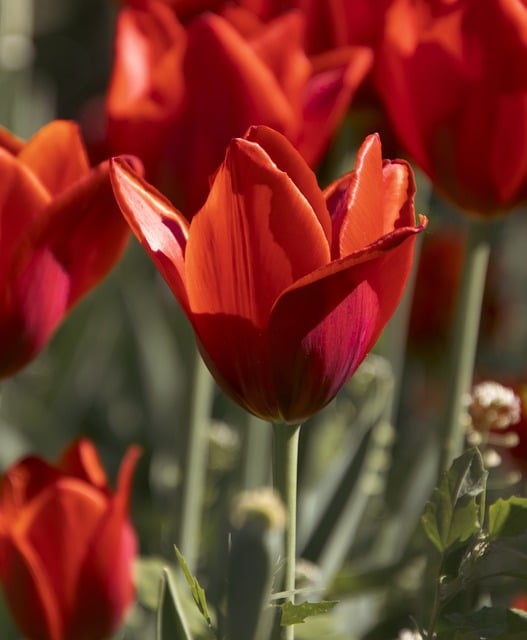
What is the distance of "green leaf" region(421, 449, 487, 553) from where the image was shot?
0.43 metres

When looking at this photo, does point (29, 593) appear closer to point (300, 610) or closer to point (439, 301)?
point (300, 610)

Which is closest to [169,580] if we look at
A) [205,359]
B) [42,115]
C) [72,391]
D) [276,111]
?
[205,359]

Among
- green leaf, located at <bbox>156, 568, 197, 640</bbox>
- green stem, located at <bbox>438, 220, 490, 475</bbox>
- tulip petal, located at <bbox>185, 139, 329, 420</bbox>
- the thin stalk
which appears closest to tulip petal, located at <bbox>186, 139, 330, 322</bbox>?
tulip petal, located at <bbox>185, 139, 329, 420</bbox>

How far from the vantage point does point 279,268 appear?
444 millimetres

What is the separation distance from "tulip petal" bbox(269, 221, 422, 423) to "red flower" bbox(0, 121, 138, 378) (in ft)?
0.40

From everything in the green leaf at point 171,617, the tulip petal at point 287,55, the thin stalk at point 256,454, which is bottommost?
the thin stalk at point 256,454

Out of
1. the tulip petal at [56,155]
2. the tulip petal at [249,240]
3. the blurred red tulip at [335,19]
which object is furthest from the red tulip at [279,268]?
the blurred red tulip at [335,19]

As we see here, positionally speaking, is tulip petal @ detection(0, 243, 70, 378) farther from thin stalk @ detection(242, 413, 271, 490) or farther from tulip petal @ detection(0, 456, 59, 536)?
thin stalk @ detection(242, 413, 271, 490)

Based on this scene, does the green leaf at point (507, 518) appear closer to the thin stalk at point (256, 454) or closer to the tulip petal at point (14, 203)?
the tulip petal at point (14, 203)

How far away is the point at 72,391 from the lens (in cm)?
121

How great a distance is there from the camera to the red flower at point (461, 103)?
630 millimetres

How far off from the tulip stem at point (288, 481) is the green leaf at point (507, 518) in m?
0.06

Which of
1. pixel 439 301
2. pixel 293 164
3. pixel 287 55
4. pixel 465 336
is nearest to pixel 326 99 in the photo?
pixel 287 55

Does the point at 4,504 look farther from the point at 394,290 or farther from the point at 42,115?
the point at 42,115
